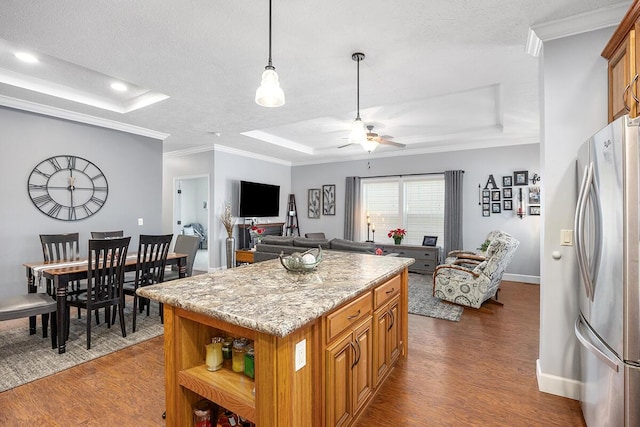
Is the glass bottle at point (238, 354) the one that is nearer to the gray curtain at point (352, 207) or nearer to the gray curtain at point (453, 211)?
the gray curtain at point (453, 211)

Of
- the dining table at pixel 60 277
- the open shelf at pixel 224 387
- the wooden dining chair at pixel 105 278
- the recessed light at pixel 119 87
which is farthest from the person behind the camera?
the recessed light at pixel 119 87

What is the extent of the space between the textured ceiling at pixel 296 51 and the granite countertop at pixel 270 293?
6.00 ft

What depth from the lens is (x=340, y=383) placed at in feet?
5.36

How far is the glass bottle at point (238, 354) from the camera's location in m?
1.56

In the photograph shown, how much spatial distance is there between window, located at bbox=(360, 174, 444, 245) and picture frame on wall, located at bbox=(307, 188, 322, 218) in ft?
4.09


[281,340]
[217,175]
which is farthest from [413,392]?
[217,175]

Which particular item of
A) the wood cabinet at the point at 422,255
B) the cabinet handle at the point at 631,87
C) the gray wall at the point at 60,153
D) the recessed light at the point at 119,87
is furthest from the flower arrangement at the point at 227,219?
the cabinet handle at the point at 631,87

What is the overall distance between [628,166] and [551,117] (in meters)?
0.98

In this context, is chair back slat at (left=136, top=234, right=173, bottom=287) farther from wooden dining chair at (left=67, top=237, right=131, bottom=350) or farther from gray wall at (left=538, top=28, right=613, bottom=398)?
gray wall at (left=538, top=28, right=613, bottom=398)

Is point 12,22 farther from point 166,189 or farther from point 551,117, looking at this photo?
point 166,189

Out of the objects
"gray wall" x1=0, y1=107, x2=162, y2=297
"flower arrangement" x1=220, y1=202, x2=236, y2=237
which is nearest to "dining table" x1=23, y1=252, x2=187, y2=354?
"gray wall" x1=0, y1=107, x2=162, y2=297

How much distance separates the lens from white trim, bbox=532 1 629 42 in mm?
2072

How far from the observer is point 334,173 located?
312 inches

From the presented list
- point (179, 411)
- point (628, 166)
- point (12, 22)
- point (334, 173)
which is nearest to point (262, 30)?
point (12, 22)
